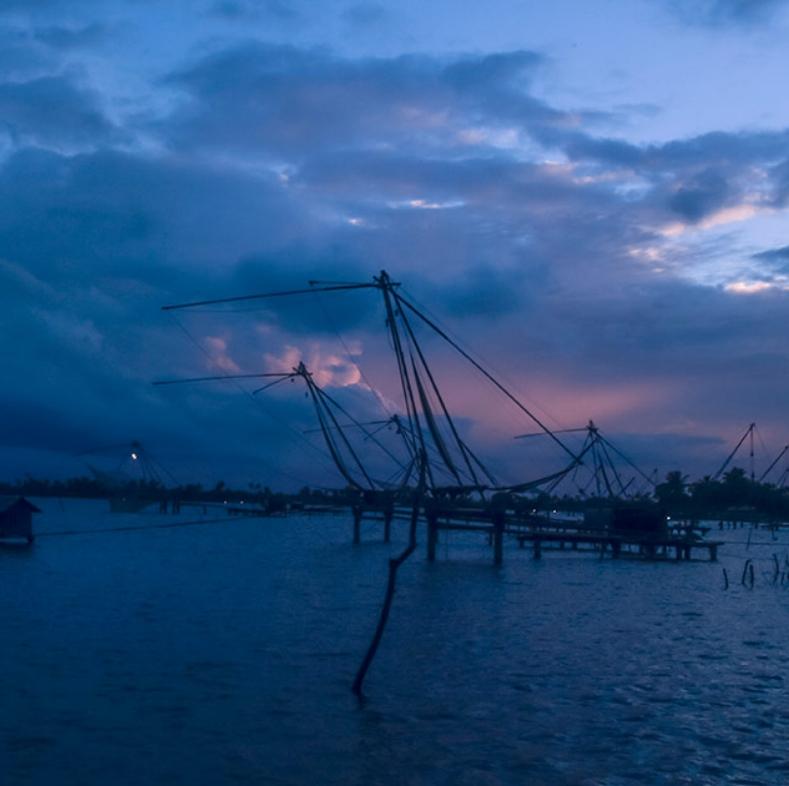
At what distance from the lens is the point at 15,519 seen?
122 feet

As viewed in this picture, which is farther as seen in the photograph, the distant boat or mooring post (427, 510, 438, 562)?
the distant boat

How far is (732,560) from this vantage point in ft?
148

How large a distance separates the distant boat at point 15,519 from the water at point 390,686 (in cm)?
1084

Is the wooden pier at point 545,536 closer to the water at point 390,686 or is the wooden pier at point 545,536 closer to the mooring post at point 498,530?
the mooring post at point 498,530

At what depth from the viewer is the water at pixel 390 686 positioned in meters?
9.93

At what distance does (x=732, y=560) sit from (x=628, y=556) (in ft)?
23.7

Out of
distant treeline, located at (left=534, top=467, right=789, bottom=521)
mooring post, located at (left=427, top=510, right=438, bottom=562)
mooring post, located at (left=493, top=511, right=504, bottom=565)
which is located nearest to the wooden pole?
mooring post, located at (left=427, top=510, right=438, bottom=562)

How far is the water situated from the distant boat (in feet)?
35.6

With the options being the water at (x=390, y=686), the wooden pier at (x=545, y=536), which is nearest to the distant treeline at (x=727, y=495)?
the wooden pier at (x=545, y=536)

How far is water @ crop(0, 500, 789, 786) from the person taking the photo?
32.6 feet

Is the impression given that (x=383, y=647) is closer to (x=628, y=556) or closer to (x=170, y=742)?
(x=170, y=742)

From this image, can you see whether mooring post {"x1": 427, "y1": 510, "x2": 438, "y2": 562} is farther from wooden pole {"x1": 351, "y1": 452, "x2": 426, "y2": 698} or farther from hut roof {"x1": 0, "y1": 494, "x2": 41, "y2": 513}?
wooden pole {"x1": 351, "y1": 452, "x2": 426, "y2": 698}

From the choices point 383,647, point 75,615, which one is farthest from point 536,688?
point 75,615

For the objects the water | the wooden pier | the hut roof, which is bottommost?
the water
